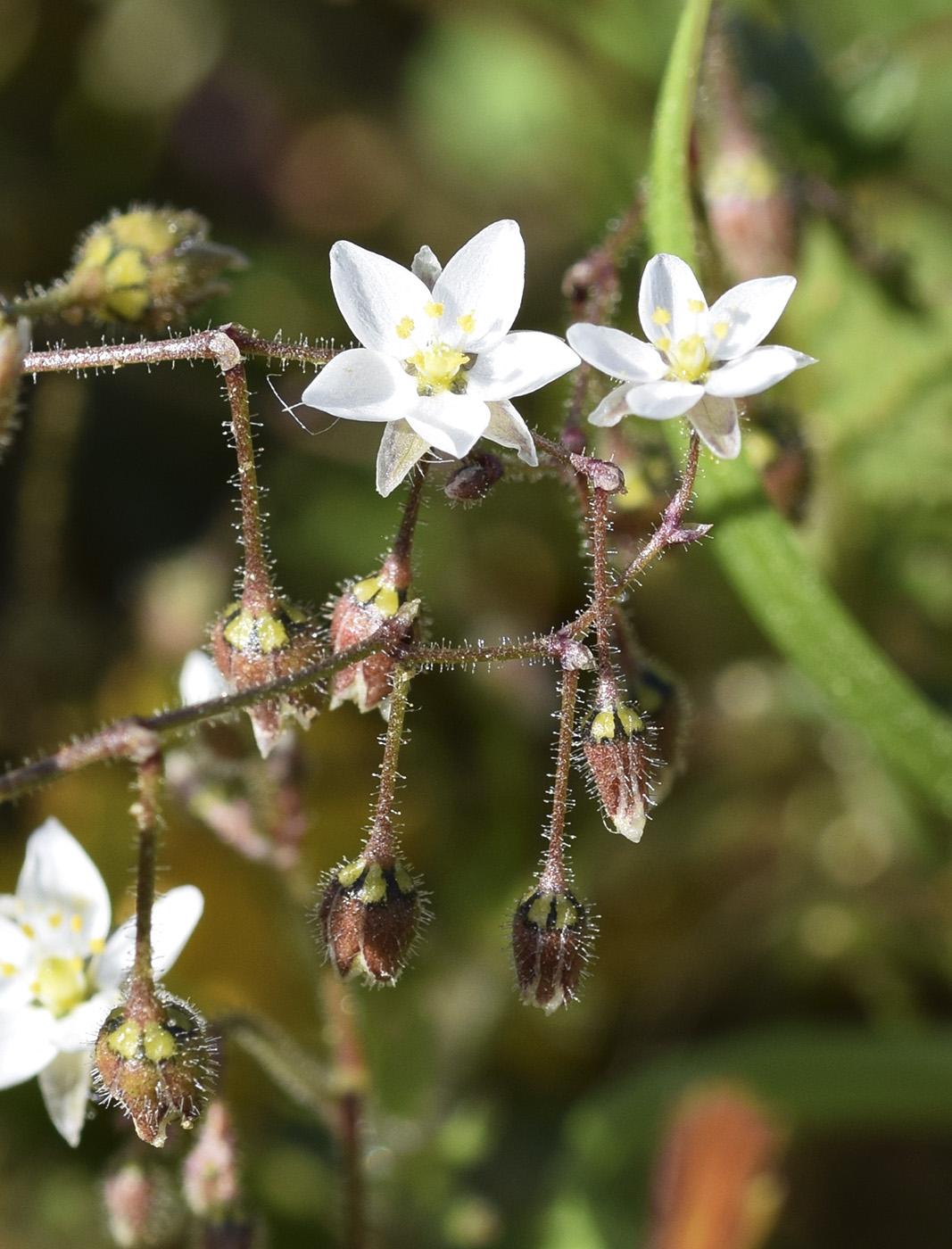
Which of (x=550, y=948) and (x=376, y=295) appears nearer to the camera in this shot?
(x=550, y=948)

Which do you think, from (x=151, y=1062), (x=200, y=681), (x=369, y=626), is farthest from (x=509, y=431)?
(x=151, y=1062)

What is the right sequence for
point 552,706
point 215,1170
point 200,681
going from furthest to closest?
1. point 552,706
2. point 200,681
3. point 215,1170

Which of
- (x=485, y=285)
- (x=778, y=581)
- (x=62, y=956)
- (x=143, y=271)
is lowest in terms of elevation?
(x=62, y=956)

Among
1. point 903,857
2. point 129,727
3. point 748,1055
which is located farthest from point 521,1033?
point 129,727

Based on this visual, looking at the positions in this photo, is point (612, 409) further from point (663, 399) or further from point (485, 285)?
point (485, 285)

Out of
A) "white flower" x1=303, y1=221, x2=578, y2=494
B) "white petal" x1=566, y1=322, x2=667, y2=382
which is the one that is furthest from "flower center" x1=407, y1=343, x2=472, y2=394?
"white petal" x1=566, y1=322, x2=667, y2=382

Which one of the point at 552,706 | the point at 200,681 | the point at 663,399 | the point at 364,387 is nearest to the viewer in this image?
the point at 663,399
